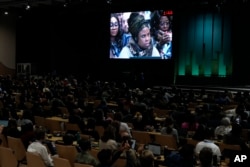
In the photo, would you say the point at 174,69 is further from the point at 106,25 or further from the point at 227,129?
the point at 227,129

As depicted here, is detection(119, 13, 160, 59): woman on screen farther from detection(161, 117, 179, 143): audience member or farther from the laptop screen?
the laptop screen

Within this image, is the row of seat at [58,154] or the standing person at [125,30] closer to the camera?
the row of seat at [58,154]

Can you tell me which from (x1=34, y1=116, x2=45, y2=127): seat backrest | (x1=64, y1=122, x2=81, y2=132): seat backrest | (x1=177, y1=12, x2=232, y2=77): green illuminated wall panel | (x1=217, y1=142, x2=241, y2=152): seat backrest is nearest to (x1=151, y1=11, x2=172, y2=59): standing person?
(x1=177, y1=12, x2=232, y2=77): green illuminated wall panel

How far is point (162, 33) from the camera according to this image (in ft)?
89.1

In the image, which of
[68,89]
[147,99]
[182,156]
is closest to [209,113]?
[147,99]

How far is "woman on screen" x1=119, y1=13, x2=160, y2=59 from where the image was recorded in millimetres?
27406

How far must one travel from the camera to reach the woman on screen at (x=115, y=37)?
96.6 feet

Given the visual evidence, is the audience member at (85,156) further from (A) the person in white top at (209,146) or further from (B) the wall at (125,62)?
(B) the wall at (125,62)

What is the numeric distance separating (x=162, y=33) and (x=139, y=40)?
1.66m

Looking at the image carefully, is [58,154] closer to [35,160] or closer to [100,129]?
[35,160]

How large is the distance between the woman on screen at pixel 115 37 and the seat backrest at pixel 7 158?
71.9ft

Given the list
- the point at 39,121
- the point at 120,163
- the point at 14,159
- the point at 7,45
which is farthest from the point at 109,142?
the point at 7,45

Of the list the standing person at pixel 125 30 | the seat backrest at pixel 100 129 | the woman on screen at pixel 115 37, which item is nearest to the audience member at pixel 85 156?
the seat backrest at pixel 100 129

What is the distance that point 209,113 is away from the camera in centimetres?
1292
